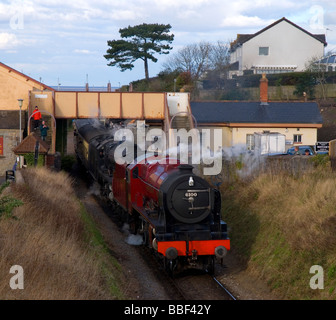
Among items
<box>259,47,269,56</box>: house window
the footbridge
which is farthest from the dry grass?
<box>259,47,269,56</box>: house window

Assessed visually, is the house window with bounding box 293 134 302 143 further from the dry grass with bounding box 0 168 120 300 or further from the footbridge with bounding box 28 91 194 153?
the dry grass with bounding box 0 168 120 300

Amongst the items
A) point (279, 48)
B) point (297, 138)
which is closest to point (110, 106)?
point (297, 138)

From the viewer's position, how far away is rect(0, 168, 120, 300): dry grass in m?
9.26

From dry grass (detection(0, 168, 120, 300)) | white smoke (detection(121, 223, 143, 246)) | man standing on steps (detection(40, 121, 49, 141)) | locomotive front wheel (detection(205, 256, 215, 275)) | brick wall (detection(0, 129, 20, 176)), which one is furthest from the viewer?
brick wall (detection(0, 129, 20, 176))

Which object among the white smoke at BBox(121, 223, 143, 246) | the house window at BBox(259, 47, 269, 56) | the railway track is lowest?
the railway track

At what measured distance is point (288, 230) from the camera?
46.9ft

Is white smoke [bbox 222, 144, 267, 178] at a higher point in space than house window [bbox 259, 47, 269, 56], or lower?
lower

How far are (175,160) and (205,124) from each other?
22.3 m

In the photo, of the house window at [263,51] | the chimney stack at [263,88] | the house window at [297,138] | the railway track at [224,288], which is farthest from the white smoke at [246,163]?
the house window at [263,51]

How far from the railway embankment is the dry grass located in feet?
14.2

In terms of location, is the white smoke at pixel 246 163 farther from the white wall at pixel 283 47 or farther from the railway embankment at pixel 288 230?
the white wall at pixel 283 47

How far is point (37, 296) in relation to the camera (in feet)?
28.4

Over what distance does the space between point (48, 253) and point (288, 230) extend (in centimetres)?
671
